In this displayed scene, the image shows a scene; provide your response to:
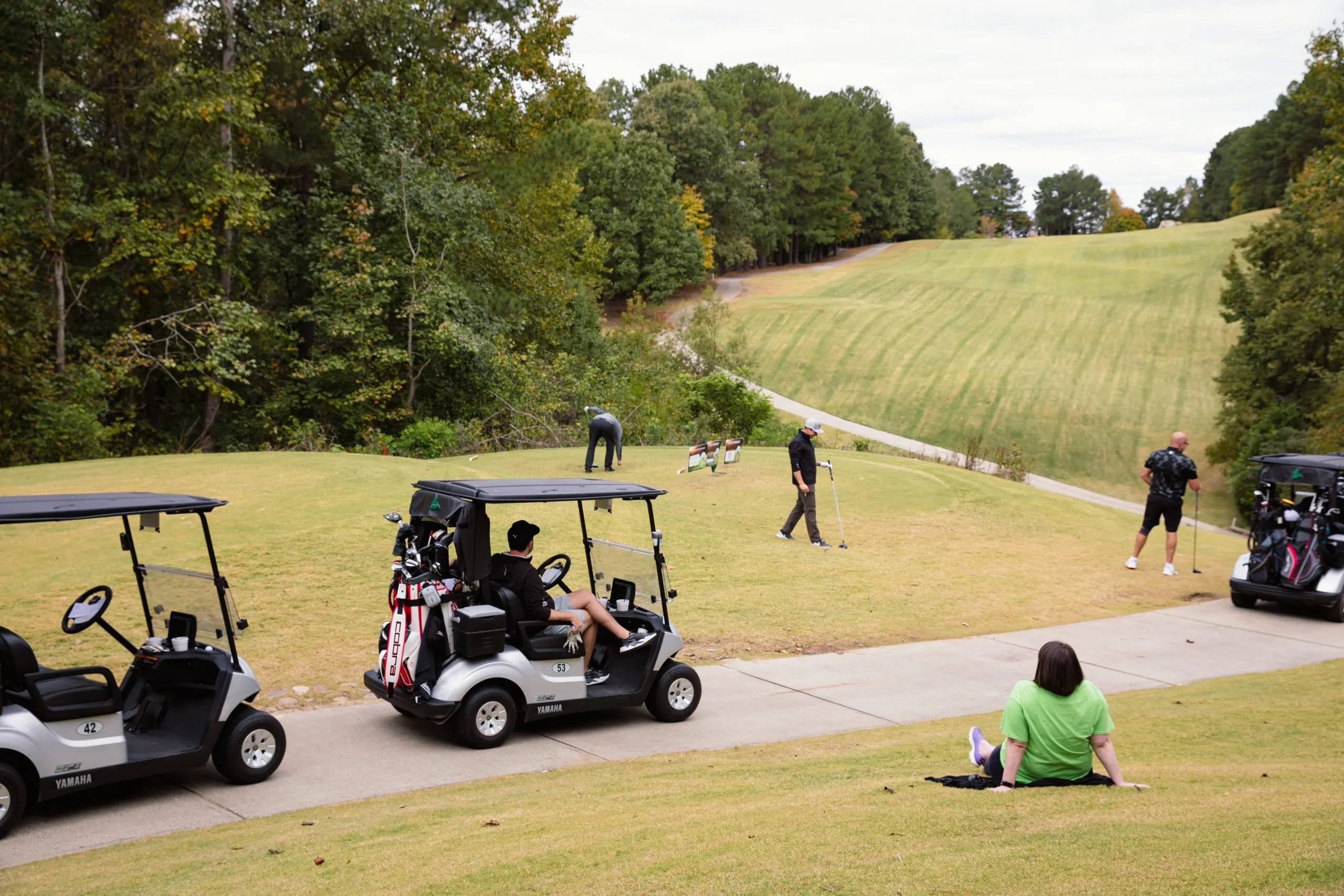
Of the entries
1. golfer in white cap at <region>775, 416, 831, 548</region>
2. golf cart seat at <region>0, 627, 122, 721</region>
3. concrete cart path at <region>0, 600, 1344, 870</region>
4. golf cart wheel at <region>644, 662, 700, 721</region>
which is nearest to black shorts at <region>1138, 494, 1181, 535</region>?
concrete cart path at <region>0, 600, 1344, 870</region>

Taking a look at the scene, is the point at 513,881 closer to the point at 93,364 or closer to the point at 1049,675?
the point at 1049,675

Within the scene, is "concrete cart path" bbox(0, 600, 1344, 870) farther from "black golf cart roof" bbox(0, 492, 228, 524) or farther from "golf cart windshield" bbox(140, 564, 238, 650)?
"black golf cart roof" bbox(0, 492, 228, 524)

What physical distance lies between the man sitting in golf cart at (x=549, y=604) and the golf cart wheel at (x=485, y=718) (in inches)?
25.4

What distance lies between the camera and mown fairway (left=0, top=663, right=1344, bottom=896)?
4449 millimetres

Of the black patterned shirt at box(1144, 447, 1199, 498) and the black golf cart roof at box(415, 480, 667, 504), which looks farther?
the black patterned shirt at box(1144, 447, 1199, 498)

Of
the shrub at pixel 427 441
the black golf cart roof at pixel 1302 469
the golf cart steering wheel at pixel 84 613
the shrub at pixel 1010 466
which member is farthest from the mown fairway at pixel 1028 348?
the golf cart steering wheel at pixel 84 613

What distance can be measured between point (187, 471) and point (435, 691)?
1201cm

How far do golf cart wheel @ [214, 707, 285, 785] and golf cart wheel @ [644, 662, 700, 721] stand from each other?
121 inches

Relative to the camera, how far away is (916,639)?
12711mm

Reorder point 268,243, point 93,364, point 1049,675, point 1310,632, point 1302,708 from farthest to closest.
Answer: point 268,243 < point 93,364 < point 1310,632 < point 1302,708 < point 1049,675

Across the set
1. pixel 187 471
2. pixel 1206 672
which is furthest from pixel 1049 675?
pixel 187 471

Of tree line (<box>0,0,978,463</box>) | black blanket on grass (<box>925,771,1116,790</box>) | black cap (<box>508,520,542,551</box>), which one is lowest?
black blanket on grass (<box>925,771,1116,790</box>)

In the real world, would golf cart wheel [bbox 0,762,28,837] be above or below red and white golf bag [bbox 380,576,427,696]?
below

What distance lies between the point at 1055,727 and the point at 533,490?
4.35m
